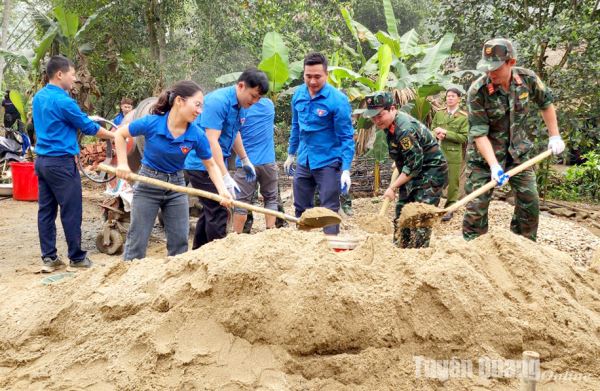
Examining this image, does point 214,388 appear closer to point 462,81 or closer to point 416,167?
point 416,167

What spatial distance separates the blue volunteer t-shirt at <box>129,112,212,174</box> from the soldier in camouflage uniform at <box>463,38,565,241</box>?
2264 millimetres

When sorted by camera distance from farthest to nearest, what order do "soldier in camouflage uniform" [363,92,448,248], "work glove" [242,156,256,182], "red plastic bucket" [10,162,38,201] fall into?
"red plastic bucket" [10,162,38,201], "work glove" [242,156,256,182], "soldier in camouflage uniform" [363,92,448,248]

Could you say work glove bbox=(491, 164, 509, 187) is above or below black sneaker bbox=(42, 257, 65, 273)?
above

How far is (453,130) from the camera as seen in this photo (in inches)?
305

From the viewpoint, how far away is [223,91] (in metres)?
5.04

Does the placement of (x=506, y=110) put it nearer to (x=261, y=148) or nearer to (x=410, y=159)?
(x=410, y=159)

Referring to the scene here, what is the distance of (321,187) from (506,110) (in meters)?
1.70

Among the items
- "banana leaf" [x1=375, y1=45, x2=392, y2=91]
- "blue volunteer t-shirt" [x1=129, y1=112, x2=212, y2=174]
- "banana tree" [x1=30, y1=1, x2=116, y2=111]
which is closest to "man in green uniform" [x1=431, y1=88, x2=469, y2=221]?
"banana leaf" [x1=375, y1=45, x2=392, y2=91]

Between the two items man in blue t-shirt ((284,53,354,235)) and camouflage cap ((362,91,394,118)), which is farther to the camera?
man in blue t-shirt ((284,53,354,235))

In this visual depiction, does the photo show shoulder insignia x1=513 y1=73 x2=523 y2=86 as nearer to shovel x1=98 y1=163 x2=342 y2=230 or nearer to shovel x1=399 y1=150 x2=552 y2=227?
shovel x1=399 y1=150 x2=552 y2=227

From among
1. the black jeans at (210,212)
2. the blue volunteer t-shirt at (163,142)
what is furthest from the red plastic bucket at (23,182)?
the blue volunteer t-shirt at (163,142)

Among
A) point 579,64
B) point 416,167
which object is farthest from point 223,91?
point 579,64

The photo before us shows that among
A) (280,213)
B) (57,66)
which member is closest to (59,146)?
(57,66)

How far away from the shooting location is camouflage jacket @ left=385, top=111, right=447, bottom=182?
4.94 meters
